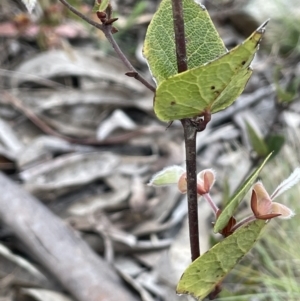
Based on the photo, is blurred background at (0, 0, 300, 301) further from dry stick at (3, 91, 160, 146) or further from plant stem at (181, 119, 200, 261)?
plant stem at (181, 119, 200, 261)

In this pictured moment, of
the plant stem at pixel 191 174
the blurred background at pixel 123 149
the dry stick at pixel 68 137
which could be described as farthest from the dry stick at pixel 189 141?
the dry stick at pixel 68 137

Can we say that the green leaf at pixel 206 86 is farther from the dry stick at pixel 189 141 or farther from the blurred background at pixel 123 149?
the blurred background at pixel 123 149

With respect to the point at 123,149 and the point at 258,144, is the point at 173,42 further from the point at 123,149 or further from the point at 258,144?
the point at 123,149

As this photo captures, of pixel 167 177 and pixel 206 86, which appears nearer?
pixel 206 86

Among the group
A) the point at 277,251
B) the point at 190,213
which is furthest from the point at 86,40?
the point at 190,213

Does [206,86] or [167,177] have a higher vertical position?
[206,86]

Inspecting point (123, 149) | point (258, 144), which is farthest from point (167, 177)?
point (123, 149)

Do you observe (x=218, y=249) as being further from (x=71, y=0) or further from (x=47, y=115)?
(x=71, y=0)

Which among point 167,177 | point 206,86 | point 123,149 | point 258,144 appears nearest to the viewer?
point 206,86
